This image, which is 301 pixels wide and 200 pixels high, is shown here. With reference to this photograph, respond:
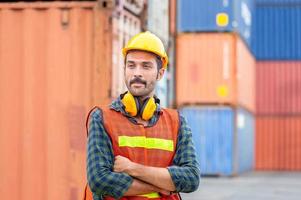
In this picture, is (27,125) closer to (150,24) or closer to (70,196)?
(70,196)

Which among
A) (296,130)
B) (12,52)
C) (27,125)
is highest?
(12,52)

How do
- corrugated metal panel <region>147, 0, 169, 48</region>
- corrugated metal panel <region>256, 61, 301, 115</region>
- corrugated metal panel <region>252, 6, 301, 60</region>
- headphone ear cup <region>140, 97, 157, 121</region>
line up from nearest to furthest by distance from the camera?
1. headphone ear cup <region>140, 97, 157, 121</region>
2. corrugated metal panel <region>147, 0, 169, 48</region>
3. corrugated metal panel <region>256, 61, 301, 115</region>
4. corrugated metal panel <region>252, 6, 301, 60</region>

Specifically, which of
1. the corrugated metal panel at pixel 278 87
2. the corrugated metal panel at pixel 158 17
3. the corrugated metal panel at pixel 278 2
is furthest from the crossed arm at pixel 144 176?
the corrugated metal panel at pixel 278 2

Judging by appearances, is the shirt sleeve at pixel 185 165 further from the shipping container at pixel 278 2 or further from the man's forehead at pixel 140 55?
the shipping container at pixel 278 2

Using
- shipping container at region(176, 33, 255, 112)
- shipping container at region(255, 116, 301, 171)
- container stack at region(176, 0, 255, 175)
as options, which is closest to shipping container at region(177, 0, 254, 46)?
container stack at region(176, 0, 255, 175)

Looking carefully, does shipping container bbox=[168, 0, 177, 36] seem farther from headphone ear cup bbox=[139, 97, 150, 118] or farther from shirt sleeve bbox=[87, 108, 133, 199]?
shirt sleeve bbox=[87, 108, 133, 199]

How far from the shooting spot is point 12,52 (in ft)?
28.5

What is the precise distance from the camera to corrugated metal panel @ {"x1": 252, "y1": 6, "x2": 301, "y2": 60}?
28375 millimetres

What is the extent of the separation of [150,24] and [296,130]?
59.6 feet

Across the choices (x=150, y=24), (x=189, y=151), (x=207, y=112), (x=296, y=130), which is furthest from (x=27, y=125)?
(x=296, y=130)

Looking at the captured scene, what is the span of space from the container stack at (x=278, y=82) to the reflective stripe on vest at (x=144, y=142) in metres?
24.9

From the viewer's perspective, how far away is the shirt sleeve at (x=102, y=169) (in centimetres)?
365

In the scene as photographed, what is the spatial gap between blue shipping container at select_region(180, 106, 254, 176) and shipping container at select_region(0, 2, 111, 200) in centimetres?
1495

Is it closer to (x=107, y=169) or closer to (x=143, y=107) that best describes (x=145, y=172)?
(x=107, y=169)
